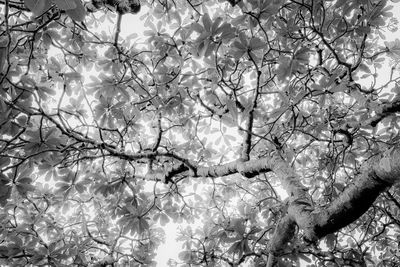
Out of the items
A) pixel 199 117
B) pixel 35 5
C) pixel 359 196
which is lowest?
pixel 359 196

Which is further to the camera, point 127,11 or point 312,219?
point 127,11

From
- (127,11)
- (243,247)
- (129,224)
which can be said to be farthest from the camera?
(129,224)

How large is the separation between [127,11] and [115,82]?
65 cm

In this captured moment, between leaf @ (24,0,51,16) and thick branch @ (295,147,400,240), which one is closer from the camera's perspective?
leaf @ (24,0,51,16)

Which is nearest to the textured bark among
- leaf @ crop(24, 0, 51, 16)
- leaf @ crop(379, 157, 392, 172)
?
leaf @ crop(379, 157, 392, 172)

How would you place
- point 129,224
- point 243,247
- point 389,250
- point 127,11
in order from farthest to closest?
point 389,250 < point 129,224 < point 243,247 < point 127,11

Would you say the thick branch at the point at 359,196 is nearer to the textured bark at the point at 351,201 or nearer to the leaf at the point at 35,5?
the textured bark at the point at 351,201

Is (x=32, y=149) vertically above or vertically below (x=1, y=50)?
above

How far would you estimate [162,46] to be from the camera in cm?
246

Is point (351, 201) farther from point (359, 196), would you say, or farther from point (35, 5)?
point (35, 5)

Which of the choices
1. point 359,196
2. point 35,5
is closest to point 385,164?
point 359,196

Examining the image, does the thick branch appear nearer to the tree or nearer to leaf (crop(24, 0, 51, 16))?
the tree

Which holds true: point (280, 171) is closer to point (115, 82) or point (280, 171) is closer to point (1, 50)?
point (115, 82)

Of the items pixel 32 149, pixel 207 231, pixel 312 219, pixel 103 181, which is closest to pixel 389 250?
pixel 207 231
